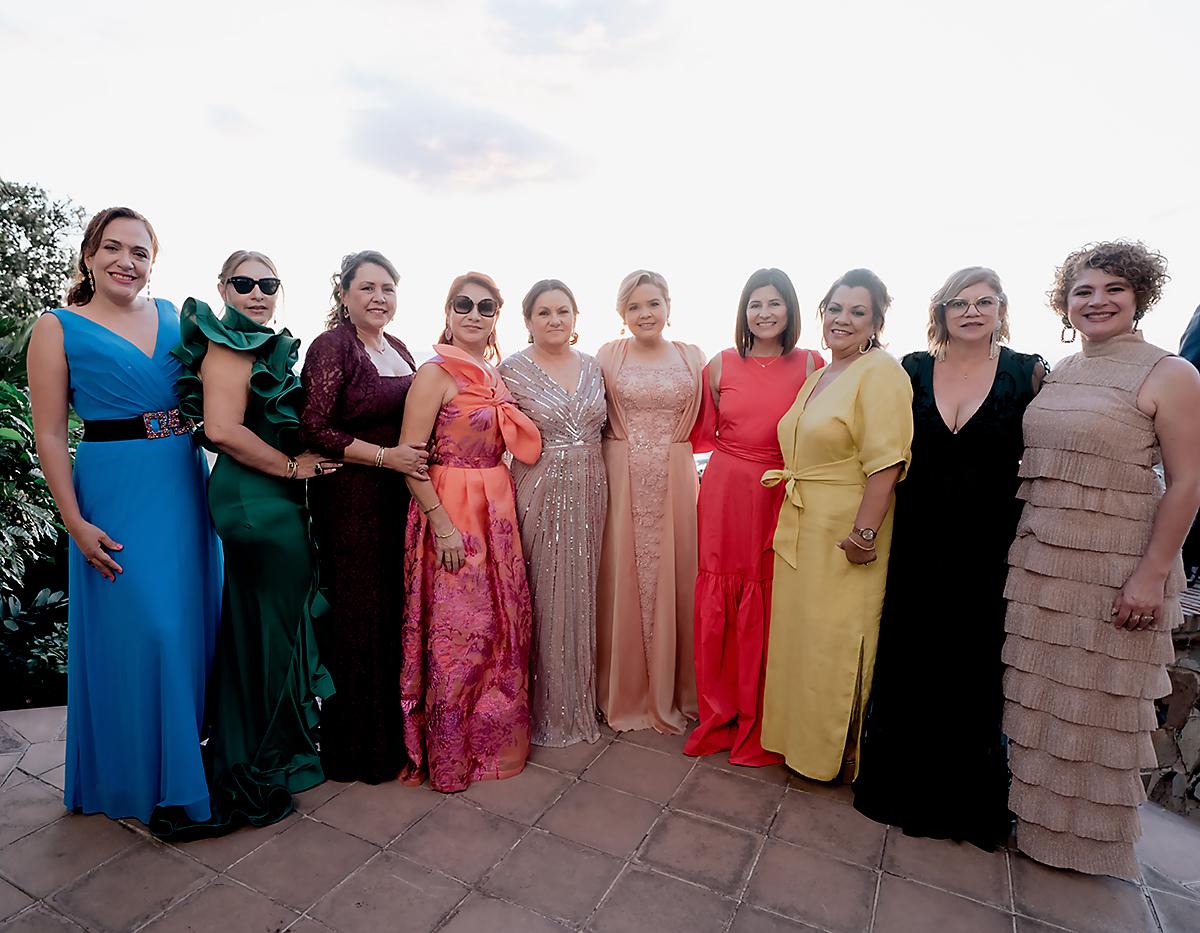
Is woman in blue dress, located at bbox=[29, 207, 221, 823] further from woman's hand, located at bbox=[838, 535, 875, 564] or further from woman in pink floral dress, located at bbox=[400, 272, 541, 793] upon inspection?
woman's hand, located at bbox=[838, 535, 875, 564]

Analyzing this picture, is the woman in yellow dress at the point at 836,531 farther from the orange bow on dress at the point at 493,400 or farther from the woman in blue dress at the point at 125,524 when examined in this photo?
the woman in blue dress at the point at 125,524

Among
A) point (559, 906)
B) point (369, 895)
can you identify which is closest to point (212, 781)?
point (369, 895)

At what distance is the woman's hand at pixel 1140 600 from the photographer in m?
2.04

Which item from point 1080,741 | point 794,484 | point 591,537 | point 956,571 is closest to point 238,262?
point 591,537

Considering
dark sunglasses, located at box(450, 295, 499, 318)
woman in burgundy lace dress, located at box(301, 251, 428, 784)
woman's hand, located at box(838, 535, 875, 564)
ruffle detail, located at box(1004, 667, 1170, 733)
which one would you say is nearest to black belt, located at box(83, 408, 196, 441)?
woman in burgundy lace dress, located at box(301, 251, 428, 784)

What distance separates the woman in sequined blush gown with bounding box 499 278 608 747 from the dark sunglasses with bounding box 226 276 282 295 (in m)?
0.95

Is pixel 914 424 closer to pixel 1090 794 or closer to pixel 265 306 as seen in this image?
pixel 1090 794

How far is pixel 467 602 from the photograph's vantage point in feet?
A: 8.96

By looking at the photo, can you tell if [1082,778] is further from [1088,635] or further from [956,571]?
[956,571]

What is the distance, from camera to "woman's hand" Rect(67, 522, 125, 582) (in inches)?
87.5

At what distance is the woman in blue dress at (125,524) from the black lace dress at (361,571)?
464 mm

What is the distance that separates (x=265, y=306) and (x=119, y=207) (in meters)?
0.52

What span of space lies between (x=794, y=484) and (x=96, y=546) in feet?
8.22

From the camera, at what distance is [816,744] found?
272 cm
